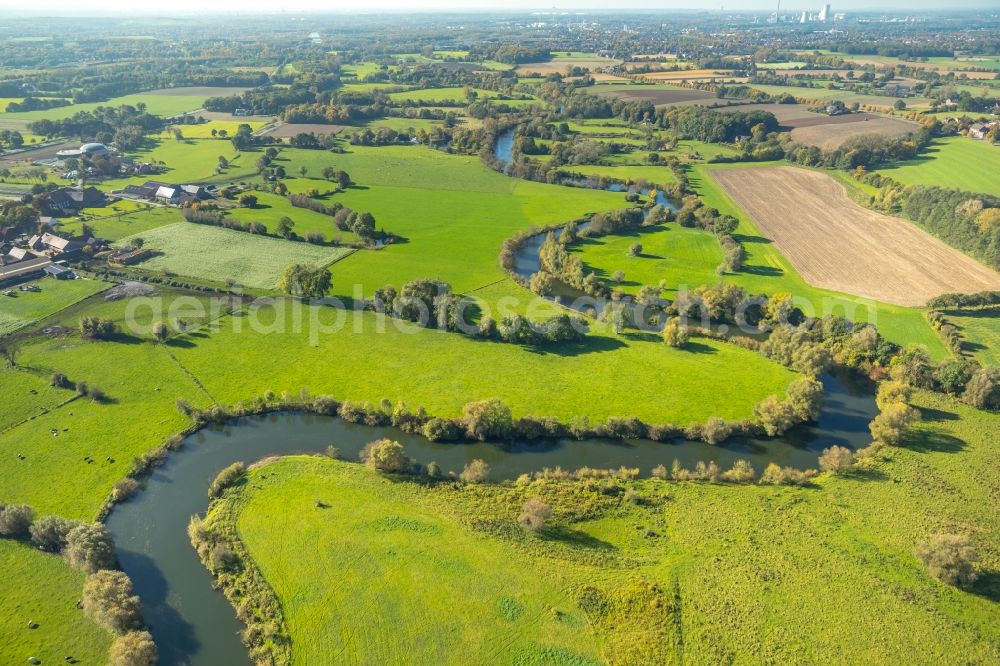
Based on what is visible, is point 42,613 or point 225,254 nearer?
point 42,613

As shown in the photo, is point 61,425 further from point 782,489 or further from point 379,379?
point 782,489

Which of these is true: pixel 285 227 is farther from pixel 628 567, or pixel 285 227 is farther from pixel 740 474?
pixel 740 474

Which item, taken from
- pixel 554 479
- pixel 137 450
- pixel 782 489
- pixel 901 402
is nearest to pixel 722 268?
pixel 901 402

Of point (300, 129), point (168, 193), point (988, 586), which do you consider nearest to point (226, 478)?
point (988, 586)

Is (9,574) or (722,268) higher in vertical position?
(722,268)

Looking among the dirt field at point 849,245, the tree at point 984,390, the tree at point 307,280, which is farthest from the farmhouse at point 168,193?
the tree at point 984,390

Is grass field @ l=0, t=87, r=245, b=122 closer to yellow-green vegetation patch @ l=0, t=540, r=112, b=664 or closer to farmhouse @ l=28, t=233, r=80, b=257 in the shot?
farmhouse @ l=28, t=233, r=80, b=257
